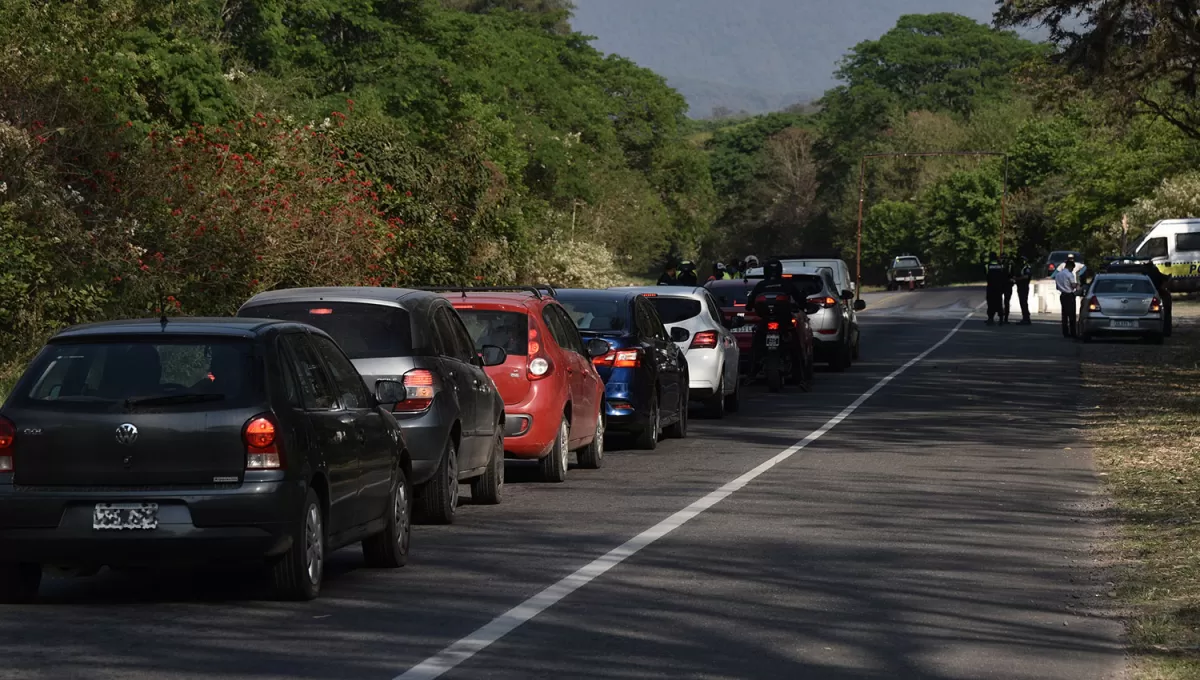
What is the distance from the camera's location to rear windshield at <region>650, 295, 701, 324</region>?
22781 mm

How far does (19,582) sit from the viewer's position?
9539 millimetres

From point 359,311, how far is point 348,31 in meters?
41.2

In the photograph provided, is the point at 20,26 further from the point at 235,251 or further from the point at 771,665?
the point at 771,665

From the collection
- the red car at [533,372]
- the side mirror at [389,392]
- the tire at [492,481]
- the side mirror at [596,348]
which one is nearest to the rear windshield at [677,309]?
the side mirror at [596,348]

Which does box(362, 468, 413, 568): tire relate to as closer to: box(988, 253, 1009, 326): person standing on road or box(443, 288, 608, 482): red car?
box(443, 288, 608, 482): red car

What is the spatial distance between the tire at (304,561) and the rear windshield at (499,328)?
5588 mm

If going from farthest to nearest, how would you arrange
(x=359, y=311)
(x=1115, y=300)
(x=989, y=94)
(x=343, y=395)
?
(x=989, y=94), (x=1115, y=300), (x=359, y=311), (x=343, y=395)

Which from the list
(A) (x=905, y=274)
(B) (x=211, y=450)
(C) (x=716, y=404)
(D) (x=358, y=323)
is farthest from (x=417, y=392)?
(A) (x=905, y=274)

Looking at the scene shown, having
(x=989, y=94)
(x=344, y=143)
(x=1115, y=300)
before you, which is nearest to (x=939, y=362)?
(x=1115, y=300)

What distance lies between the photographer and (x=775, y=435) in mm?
20547

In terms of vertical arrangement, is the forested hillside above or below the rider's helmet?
above

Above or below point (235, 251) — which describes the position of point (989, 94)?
above

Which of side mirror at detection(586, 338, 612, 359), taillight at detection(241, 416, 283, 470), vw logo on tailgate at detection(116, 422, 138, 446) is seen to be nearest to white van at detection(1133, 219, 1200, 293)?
side mirror at detection(586, 338, 612, 359)

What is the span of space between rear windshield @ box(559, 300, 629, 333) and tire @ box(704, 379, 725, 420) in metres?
3.83
